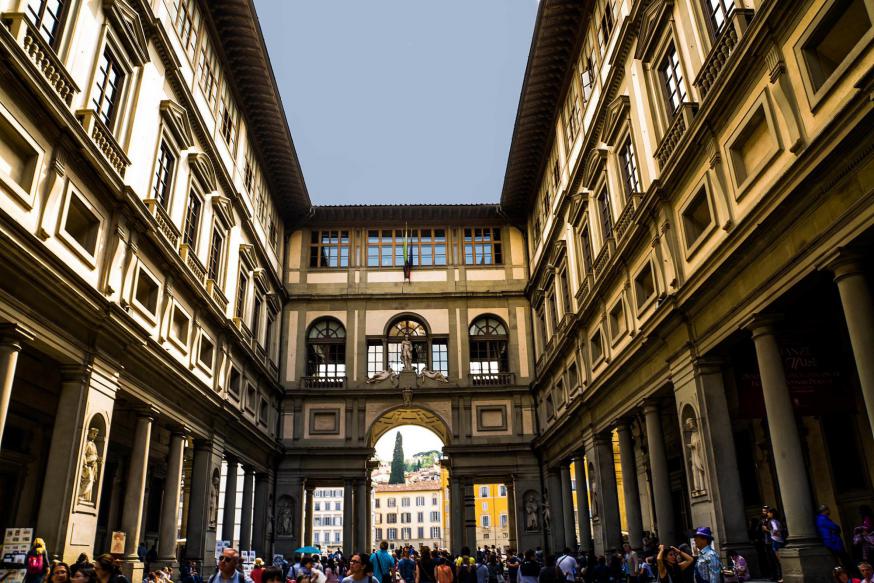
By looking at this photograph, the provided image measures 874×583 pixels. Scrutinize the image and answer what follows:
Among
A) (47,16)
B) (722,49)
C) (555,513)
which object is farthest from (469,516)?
(47,16)

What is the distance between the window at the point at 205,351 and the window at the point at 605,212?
14.6 m

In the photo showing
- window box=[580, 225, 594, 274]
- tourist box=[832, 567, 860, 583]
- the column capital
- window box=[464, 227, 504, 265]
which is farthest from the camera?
window box=[464, 227, 504, 265]

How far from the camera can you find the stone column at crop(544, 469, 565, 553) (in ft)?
109

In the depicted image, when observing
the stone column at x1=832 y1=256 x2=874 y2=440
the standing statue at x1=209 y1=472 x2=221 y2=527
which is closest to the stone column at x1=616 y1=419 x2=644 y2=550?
the stone column at x1=832 y1=256 x2=874 y2=440

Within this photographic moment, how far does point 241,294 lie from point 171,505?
36.1 ft

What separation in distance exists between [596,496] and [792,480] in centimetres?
1405

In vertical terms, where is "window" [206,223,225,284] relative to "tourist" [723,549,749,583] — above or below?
above

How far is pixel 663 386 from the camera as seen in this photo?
19.0 meters

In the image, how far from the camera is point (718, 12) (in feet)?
51.5

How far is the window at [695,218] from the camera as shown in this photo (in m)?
16.6

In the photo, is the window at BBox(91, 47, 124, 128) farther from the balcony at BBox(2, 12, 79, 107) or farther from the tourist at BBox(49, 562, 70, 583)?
the tourist at BBox(49, 562, 70, 583)

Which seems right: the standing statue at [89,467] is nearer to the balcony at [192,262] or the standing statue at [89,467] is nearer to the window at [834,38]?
the balcony at [192,262]

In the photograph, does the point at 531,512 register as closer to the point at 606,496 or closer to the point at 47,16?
the point at 606,496

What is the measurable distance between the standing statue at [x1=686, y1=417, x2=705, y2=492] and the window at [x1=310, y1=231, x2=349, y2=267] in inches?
1042
